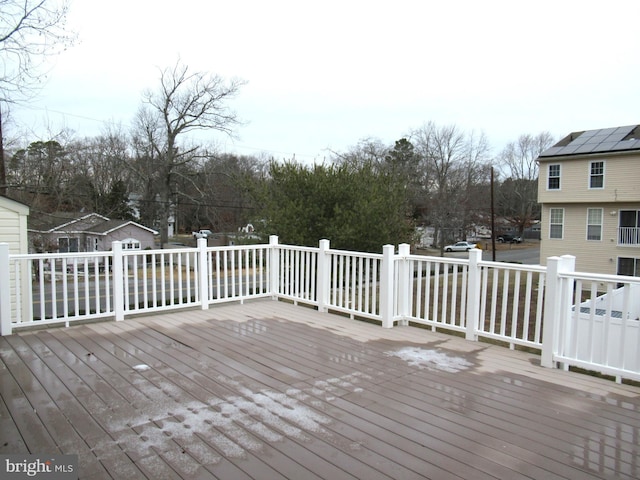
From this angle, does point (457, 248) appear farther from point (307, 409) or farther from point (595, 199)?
point (307, 409)

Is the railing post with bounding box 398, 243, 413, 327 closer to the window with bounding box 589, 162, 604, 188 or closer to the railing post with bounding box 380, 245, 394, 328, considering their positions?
the railing post with bounding box 380, 245, 394, 328

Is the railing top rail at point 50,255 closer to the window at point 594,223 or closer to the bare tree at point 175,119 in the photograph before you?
the window at point 594,223

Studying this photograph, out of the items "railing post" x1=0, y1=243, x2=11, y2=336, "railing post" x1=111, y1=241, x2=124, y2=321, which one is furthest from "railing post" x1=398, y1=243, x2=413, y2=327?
"railing post" x1=0, y1=243, x2=11, y2=336

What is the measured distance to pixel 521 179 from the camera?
1577 inches

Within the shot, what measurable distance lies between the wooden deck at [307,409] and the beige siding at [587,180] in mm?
17397

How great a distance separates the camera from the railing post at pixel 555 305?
331cm

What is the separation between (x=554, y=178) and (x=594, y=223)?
2.59 metres

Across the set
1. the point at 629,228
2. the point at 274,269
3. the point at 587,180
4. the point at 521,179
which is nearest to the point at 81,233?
the point at 274,269

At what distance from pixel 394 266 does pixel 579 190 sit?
17.5 metres

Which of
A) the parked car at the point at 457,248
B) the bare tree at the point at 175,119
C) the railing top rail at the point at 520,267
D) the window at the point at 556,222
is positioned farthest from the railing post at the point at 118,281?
the parked car at the point at 457,248

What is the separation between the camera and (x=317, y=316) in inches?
201

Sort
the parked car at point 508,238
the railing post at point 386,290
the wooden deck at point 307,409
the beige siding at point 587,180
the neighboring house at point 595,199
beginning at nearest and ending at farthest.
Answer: the wooden deck at point 307,409
the railing post at point 386,290
the beige siding at point 587,180
the neighboring house at point 595,199
the parked car at point 508,238

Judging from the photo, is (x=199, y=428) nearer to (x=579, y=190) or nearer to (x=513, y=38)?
(x=513, y=38)

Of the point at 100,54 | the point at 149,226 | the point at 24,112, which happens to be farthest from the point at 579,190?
the point at 149,226
